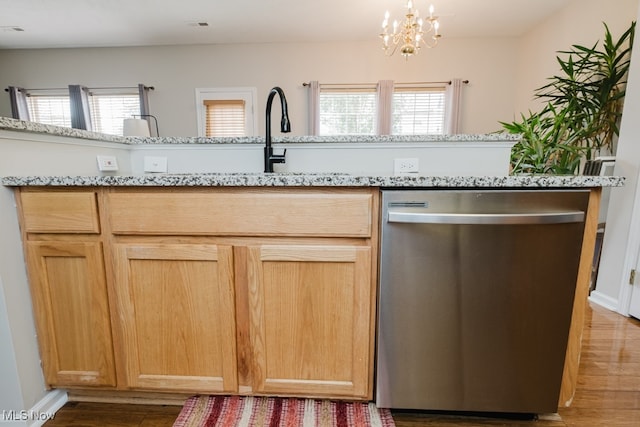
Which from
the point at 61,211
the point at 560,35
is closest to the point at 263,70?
the point at 560,35

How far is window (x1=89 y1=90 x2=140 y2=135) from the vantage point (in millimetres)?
4344

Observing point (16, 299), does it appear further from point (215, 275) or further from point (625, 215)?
point (625, 215)

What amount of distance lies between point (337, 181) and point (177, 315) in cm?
71

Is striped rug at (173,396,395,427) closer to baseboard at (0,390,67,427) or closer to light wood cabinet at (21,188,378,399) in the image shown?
light wood cabinet at (21,188,378,399)

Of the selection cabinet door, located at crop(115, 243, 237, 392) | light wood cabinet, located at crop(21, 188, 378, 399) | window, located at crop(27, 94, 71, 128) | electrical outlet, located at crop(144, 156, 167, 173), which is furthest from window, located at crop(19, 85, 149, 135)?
cabinet door, located at crop(115, 243, 237, 392)

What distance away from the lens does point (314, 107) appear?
4109 mm

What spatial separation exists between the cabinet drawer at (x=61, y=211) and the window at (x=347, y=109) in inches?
141

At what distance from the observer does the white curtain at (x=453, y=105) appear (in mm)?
3945

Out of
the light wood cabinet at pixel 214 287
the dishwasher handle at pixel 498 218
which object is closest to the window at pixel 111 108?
the light wood cabinet at pixel 214 287

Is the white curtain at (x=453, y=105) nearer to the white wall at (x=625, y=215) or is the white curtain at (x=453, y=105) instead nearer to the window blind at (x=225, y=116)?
the white wall at (x=625, y=215)

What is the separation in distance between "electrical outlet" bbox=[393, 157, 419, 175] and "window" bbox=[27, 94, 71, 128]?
17.3 feet

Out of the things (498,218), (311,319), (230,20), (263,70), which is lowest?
(311,319)

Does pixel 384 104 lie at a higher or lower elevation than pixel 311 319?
higher

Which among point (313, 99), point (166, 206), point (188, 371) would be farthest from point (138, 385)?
point (313, 99)
